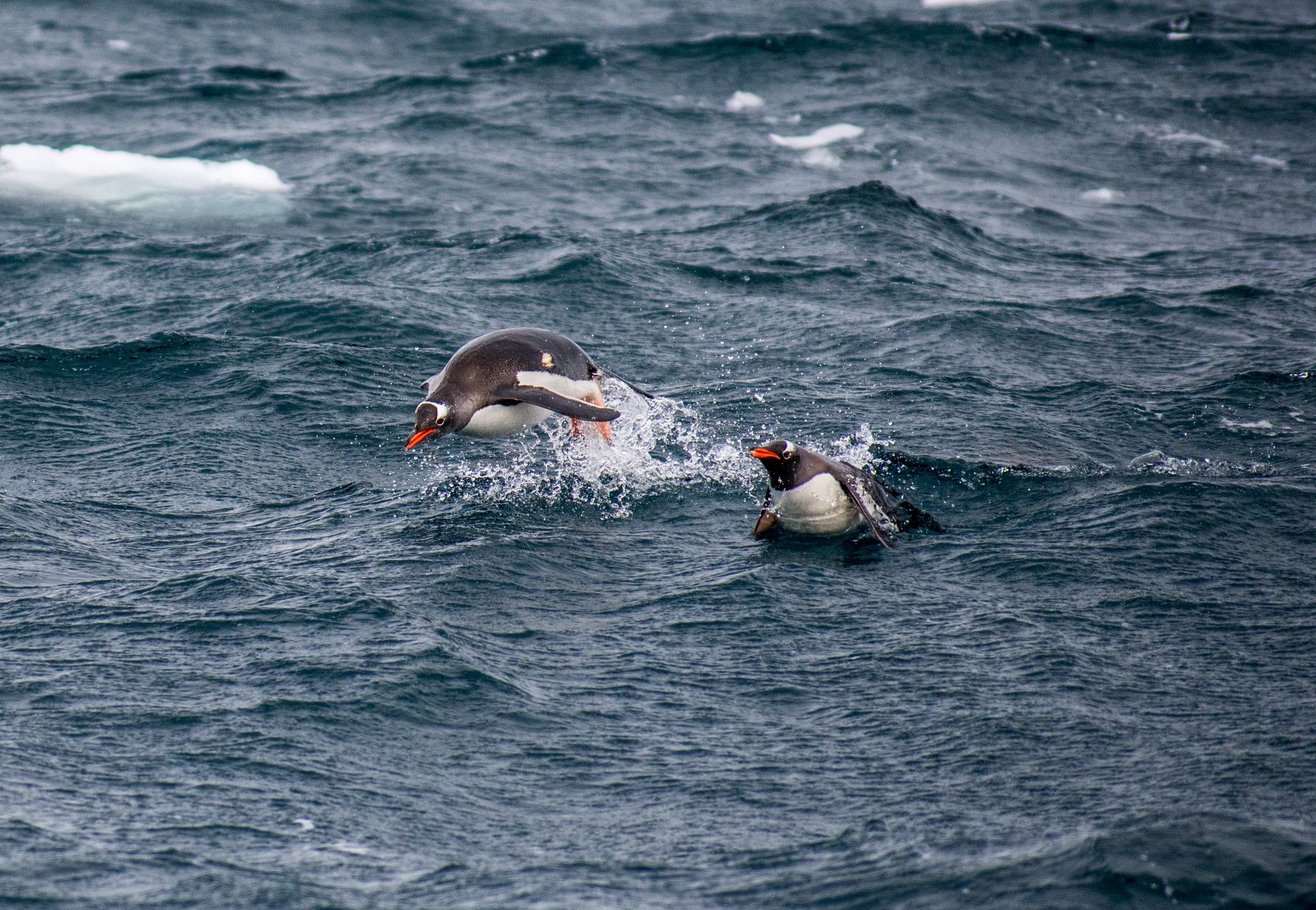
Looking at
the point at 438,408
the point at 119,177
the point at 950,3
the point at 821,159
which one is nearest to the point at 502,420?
the point at 438,408

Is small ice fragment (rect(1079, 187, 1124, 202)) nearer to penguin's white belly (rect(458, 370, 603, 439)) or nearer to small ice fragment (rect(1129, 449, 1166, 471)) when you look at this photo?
small ice fragment (rect(1129, 449, 1166, 471))

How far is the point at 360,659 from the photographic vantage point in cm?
707

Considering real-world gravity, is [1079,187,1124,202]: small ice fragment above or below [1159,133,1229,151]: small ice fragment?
below

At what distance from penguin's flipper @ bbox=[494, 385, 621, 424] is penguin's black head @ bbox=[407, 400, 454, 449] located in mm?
424

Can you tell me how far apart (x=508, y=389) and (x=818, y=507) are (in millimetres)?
2240

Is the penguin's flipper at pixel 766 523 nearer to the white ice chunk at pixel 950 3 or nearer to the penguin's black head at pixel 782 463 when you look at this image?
the penguin's black head at pixel 782 463

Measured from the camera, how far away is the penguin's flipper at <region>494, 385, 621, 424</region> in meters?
9.23

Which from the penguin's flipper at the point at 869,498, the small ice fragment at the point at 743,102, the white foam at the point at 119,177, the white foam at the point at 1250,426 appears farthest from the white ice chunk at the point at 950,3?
the penguin's flipper at the point at 869,498

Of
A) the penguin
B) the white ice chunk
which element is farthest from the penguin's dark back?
the white ice chunk

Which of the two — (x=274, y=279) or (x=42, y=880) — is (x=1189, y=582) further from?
(x=274, y=279)

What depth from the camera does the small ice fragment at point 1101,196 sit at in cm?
1794

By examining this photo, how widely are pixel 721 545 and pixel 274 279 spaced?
23.1ft

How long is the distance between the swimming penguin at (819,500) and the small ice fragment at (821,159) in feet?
35.7

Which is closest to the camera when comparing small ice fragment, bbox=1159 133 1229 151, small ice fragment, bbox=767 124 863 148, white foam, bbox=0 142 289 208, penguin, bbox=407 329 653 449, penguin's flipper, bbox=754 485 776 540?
penguin's flipper, bbox=754 485 776 540
